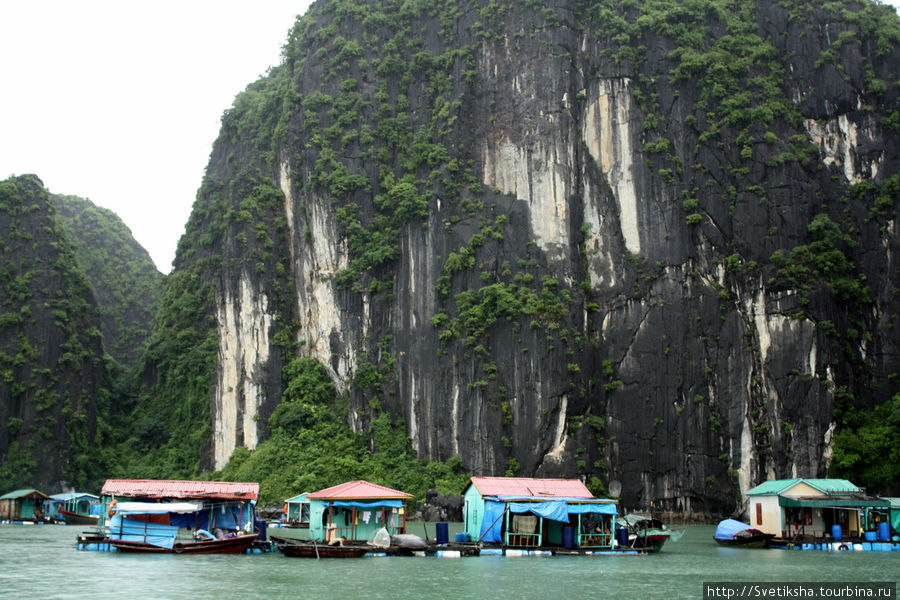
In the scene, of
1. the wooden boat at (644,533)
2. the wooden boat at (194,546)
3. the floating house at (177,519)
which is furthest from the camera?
the wooden boat at (644,533)

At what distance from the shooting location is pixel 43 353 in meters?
72.4

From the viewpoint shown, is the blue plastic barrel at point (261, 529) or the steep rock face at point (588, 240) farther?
the steep rock face at point (588, 240)

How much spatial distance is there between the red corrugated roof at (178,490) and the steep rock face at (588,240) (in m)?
22.9

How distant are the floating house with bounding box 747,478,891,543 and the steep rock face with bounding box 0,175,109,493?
50.1m

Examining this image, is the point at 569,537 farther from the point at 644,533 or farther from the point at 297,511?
the point at 297,511

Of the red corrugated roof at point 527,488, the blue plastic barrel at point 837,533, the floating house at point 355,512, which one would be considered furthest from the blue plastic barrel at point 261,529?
the blue plastic barrel at point 837,533

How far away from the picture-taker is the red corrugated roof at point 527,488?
1359 inches

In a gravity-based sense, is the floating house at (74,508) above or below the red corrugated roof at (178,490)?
below

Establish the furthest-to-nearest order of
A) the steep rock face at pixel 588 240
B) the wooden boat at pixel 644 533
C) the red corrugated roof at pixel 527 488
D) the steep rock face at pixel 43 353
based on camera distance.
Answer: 1. the steep rock face at pixel 43 353
2. the steep rock face at pixel 588 240
3. the wooden boat at pixel 644 533
4. the red corrugated roof at pixel 527 488

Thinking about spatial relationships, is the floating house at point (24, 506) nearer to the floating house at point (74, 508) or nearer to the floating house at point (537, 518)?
the floating house at point (74, 508)

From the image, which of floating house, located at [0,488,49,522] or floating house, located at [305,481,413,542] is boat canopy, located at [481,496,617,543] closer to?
floating house, located at [305,481,413,542]

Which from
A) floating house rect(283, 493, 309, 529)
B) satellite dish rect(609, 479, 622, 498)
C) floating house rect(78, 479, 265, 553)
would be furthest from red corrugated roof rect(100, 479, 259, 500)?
satellite dish rect(609, 479, 622, 498)

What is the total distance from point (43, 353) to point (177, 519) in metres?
44.6

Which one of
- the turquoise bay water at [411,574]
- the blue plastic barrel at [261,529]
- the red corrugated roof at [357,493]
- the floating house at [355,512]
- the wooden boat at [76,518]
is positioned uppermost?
the red corrugated roof at [357,493]
